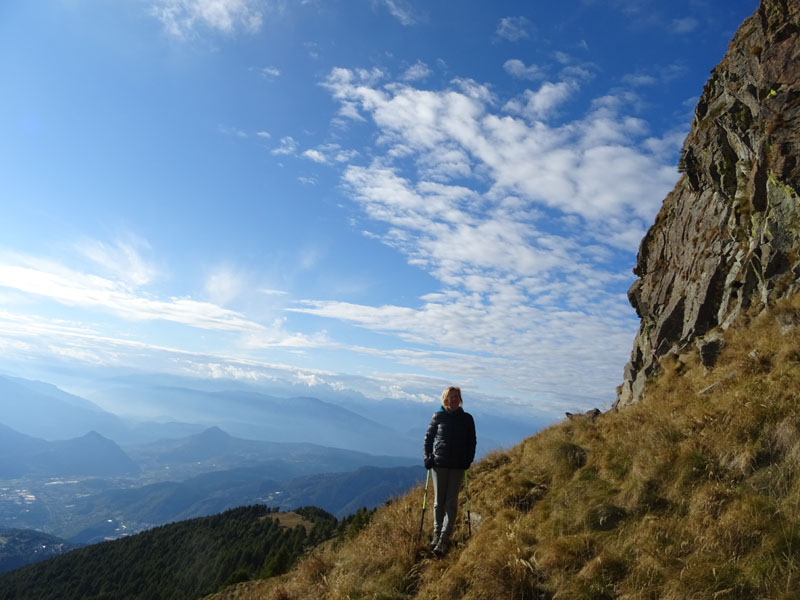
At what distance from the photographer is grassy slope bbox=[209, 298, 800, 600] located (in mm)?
5949

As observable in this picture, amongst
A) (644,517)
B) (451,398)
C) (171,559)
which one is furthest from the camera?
(171,559)

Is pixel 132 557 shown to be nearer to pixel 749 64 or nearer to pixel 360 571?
pixel 360 571

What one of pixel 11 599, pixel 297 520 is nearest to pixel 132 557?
pixel 11 599

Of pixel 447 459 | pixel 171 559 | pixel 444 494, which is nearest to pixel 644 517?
pixel 447 459

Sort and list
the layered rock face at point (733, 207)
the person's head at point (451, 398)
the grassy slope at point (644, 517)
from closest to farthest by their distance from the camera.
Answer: the grassy slope at point (644, 517) < the person's head at point (451, 398) < the layered rock face at point (733, 207)

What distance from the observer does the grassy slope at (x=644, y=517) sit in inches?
234

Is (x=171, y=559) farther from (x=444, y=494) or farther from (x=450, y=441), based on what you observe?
(x=450, y=441)

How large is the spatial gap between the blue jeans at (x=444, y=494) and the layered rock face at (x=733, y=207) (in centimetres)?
1154

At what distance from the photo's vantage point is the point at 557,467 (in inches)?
429

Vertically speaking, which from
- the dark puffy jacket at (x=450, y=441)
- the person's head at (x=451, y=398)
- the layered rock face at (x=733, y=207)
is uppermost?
the layered rock face at (x=733, y=207)

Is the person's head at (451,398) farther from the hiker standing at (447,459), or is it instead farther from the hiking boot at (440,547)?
the hiking boot at (440,547)

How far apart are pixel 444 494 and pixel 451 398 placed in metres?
2.00

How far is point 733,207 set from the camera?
17.3m

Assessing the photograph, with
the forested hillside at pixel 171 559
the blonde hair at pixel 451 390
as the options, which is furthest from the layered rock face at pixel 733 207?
the forested hillside at pixel 171 559
